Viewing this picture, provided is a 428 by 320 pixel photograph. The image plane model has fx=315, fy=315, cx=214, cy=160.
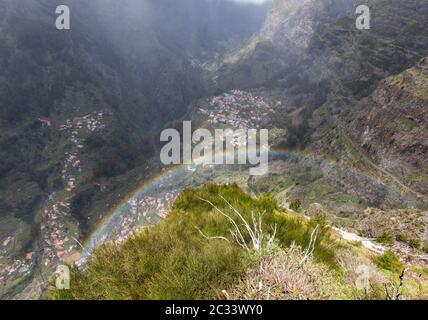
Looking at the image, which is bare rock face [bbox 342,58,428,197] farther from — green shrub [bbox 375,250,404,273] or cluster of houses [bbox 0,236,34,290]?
cluster of houses [bbox 0,236,34,290]

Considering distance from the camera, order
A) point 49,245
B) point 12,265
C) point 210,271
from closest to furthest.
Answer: point 210,271 → point 12,265 → point 49,245

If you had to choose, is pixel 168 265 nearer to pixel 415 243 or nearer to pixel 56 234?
pixel 415 243

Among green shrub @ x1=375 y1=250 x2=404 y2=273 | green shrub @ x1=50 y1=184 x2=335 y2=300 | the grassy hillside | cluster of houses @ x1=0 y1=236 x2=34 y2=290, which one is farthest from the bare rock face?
cluster of houses @ x1=0 y1=236 x2=34 y2=290

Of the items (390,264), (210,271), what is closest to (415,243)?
(390,264)

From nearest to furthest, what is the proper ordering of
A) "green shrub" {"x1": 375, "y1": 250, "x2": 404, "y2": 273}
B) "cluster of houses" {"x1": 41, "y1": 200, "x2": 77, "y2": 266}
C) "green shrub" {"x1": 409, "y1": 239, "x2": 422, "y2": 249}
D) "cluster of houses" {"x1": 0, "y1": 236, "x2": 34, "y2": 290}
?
"green shrub" {"x1": 375, "y1": 250, "x2": 404, "y2": 273}
"green shrub" {"x1": 409, "y1": 239, "x2": 422, "y2": 249}
"cluster of houses" {"x1": 0, "y1": 236, "x2": 34, "y2": 290}
"cluster of houses" {"x1": 41, "y1": 200, "x2": 77, "y2": 266}

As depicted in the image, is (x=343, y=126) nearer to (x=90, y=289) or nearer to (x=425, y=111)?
(x=425, y=111)

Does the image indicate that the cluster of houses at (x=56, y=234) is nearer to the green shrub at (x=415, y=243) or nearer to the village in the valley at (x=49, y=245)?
the village in the valley at (x=49, y=245)

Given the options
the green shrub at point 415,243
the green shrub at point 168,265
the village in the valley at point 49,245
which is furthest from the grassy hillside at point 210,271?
the village in the valley at point 49,245
